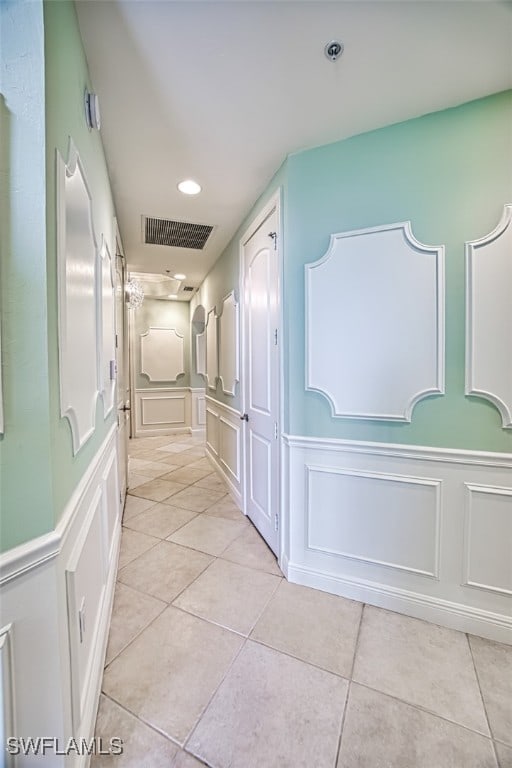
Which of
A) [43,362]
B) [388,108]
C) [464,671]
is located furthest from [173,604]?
[388,108]

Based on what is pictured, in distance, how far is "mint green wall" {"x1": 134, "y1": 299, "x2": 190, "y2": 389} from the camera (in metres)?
6.16

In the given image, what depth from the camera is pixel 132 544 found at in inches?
92.7

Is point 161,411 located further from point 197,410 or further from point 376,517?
point 376,517

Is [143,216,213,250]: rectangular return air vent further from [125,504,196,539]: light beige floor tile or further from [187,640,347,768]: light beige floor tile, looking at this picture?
[187,640,347,768]: light beige floor tile

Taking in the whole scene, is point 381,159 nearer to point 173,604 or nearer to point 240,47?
point 240,47

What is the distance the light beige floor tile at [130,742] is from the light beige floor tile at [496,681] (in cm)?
115

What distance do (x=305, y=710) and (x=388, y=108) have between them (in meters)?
2.63

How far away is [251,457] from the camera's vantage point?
2.68m

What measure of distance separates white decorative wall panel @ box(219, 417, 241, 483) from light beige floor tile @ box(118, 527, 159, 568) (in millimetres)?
963

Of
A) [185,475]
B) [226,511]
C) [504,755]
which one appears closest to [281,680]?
[504,755]

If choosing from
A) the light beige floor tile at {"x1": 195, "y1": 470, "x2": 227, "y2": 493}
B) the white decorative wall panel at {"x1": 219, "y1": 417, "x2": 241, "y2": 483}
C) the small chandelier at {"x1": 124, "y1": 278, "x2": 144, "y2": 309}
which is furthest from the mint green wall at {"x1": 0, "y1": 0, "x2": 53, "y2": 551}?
the small chandelier at {"x1": 124, "y1": 278, "x2": 144, "y2": 309}

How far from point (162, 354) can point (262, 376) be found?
441cm

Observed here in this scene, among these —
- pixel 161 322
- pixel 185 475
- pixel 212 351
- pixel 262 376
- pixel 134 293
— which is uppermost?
pixel 134 293

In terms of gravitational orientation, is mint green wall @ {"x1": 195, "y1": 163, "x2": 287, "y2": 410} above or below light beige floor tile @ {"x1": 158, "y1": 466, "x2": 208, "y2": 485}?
above
